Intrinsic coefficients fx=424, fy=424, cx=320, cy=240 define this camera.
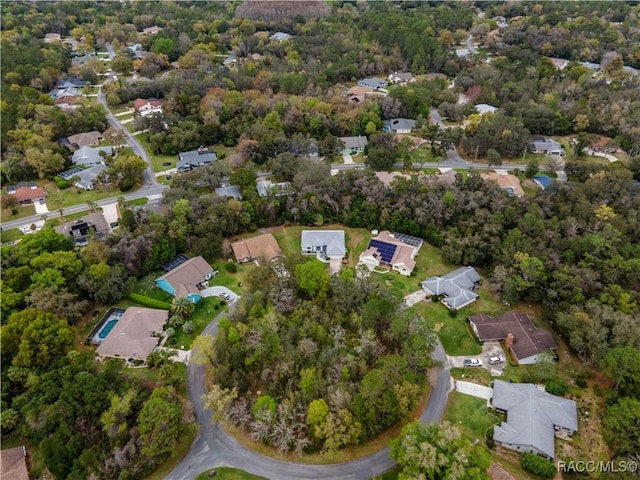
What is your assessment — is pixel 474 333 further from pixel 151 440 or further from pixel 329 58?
pixel 329 58

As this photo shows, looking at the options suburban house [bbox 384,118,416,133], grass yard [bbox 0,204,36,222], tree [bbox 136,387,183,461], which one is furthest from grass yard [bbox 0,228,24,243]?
suburban house [bbox 384,118,416,133]

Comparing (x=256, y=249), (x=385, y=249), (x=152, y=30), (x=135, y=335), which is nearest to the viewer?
(x=135, y=335)

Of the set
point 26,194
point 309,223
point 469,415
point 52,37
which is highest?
point 52,37

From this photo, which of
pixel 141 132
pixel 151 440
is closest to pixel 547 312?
pixel 151 440

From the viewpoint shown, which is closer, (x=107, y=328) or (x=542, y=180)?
(x=107, y=328)

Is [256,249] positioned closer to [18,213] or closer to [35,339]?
[35,339]

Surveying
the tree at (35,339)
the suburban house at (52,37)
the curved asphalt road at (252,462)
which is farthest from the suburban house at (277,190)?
the suburban house at (52,37)

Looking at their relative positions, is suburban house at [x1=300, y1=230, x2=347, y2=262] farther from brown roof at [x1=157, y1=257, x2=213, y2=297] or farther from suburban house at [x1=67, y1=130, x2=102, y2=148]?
suburban house at [x1=67, y1=130, x2=102, y2=148]

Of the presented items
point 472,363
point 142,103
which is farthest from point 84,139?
point 472,363

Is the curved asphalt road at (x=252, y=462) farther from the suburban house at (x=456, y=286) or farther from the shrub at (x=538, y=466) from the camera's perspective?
the suburban house at (x=456, y=286)
